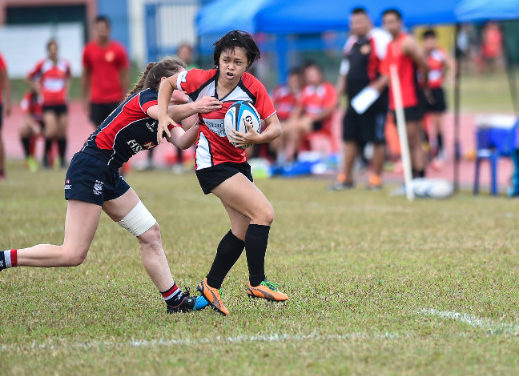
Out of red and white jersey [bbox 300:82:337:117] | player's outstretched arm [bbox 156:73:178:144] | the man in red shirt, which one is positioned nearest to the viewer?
player's outstretched arm [bbox 156:73:178:144]

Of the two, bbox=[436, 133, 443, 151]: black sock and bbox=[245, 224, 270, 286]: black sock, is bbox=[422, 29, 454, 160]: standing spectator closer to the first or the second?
bbox=[436, 133, 443, 151]: black sock

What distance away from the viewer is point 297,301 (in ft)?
A: 19.2

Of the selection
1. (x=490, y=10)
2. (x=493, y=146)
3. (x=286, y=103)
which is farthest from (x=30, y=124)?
(x=490, y=10)

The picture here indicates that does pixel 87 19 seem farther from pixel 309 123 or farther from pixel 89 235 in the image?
pixel 89 235

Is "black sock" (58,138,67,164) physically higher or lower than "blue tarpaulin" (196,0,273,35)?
lower

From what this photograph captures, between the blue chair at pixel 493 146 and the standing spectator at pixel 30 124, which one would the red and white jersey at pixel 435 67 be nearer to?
the blue chair at pixel 493 146

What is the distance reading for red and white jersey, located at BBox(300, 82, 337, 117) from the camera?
53.8 ft

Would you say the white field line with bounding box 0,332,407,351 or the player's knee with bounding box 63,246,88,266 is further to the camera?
the player's knee with bounding box 63,246,88,266

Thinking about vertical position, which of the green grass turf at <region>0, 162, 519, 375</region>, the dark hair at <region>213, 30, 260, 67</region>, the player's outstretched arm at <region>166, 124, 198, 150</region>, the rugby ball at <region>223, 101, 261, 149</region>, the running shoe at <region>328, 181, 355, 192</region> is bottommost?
the running shoe at <region>328, 181, 355, 192</region>

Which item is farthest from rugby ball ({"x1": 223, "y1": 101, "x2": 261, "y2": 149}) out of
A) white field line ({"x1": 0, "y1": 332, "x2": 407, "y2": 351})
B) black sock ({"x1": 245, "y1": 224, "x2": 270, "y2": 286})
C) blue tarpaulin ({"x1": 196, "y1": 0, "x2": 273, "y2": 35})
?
blue tarpaulin ({"x1": 196, "y1": 0, "x2": 273, "y2": 35})

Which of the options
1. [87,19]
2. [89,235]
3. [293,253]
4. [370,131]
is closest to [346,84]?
[370,131]

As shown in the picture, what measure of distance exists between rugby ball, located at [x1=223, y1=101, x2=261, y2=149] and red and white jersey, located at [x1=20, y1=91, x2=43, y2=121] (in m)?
12.2

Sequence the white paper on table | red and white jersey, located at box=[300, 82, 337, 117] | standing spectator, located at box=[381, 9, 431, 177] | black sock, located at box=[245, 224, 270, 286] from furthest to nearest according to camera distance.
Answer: red and white jersey, located at box=[300, 82, 337, 117] → the white paper on table → standing spectator, located at box=[381, 9, 431, 177] → black sock, located at box=[245, 224, 270, 286]

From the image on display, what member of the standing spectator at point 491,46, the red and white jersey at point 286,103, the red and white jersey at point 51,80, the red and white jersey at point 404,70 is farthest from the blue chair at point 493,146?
the standing spectator at point 491,46
